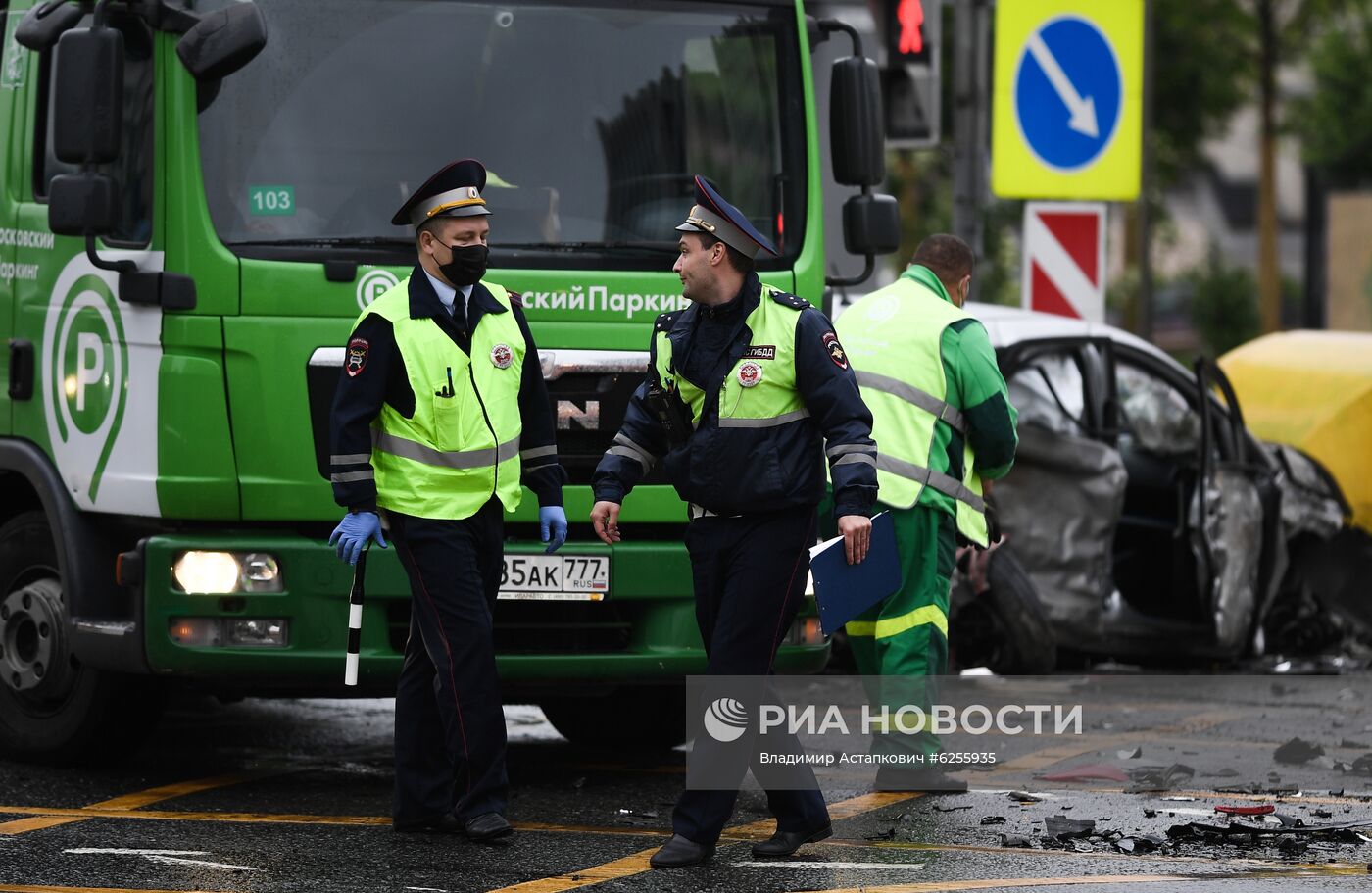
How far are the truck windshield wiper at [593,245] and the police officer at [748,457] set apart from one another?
1279 mm

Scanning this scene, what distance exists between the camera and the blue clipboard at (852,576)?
257 inches

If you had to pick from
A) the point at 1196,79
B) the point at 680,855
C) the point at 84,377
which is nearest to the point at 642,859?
the point at 680,855

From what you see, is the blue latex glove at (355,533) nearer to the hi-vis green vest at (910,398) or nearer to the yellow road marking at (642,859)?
the yellow road marking at (642,859)

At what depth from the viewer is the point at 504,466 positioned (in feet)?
22.4

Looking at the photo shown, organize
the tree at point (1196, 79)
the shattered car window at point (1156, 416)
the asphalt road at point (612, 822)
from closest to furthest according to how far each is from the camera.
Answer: the asphalt road at point (612, 822) < the shattered car window at point (1156, 416) < the tree at point (1196, 79)

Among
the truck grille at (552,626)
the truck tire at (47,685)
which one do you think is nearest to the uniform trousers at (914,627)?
the truck grille at (552,626)

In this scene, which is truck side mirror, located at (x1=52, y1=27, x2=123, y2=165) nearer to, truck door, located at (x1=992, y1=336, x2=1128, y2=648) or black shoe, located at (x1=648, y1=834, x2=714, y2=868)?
black shoe, located at (x1=648, y1=834, x2=714, y2=868)

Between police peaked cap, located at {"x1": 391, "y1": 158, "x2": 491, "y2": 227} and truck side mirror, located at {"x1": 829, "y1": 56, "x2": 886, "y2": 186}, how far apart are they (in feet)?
5.90

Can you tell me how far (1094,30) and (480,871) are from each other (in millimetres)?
7561

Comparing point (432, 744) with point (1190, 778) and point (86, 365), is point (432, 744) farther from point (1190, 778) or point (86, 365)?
point (1190, 778)

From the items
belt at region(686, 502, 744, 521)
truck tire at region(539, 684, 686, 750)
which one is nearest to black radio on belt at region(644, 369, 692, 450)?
belt at region(686, 502, 744, 521)

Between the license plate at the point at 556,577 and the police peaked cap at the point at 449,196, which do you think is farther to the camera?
the license plate at the point at 556,577

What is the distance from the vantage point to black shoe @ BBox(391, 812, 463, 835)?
22.5ft

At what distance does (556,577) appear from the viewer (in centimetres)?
761
